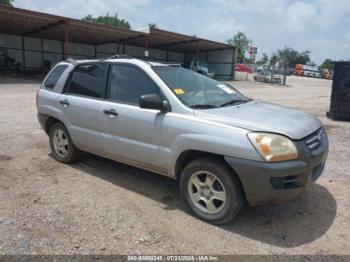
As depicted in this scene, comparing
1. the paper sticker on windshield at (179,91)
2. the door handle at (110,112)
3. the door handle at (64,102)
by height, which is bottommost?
the door handle at (110,112)

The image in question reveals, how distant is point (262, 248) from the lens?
3.13 meters

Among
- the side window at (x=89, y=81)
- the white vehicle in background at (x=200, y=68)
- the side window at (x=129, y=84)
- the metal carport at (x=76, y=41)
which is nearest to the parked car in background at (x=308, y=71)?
the metal carport at (x=76, y=41)

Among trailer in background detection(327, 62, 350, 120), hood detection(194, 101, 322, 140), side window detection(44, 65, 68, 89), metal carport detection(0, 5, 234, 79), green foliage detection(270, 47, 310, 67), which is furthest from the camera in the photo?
green foliage detection(270, 47, 310, 67)

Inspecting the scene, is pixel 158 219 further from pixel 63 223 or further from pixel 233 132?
pixel 233 132

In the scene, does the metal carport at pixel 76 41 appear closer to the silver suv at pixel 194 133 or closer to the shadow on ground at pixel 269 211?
the silver suv at pixel 194 133

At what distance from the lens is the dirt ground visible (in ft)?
10.3

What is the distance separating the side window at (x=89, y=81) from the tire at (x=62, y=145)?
2.19 ft

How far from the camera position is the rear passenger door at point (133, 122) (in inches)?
154

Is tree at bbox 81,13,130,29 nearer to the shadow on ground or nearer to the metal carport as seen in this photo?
the metal carport

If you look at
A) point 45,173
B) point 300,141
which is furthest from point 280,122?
point 45,173

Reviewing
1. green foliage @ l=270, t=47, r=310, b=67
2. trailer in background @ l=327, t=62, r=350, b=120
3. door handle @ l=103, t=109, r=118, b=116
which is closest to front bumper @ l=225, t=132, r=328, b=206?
door handle @ l=103, t=109, r=118, b=116

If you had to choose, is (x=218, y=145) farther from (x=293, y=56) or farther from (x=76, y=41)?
(x=293, y=56)

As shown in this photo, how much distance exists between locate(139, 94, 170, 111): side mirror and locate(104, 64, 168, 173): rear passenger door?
0.09 meters

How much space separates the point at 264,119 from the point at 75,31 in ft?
88.4
